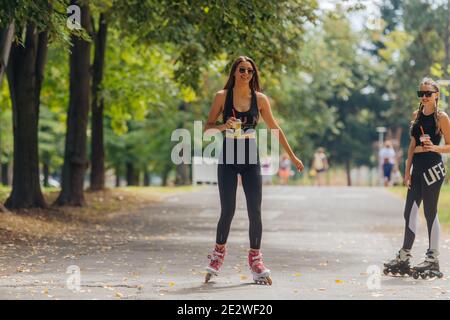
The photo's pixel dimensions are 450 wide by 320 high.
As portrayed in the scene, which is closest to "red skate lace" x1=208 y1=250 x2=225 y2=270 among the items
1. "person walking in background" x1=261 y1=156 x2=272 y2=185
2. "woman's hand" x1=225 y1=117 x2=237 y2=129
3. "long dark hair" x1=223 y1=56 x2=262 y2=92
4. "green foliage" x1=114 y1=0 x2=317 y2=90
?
"woman's hand" x1=225 y1=117 x2=237 y2=129

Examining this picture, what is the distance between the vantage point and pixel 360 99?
7950cm

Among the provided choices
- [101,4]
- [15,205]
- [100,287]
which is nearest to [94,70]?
[101,4]

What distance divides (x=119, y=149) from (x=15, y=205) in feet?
131

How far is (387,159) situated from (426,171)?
30.6 meters

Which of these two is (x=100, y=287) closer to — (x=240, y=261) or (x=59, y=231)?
(x=240, y=261)

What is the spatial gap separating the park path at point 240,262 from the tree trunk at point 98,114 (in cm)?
522

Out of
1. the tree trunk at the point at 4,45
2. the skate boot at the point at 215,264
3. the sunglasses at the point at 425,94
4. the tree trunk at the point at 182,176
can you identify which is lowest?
the skate boot at the point at 215,264

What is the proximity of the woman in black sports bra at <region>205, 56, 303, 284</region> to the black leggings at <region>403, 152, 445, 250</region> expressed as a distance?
1.54 meters

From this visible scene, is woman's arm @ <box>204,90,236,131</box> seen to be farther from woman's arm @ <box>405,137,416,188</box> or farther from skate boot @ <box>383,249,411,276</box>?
skate boot @ <box>383,249,411,276</box>

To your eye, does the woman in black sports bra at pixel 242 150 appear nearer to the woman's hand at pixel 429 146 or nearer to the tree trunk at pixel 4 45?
the woman's hand at pixel 429 146

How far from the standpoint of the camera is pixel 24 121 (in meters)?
21.1

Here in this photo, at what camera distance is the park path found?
949cm

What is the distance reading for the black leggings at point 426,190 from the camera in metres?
11.1

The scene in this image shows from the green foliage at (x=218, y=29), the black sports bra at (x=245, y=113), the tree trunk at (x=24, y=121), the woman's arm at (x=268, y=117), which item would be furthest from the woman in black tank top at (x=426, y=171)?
the tree trunk at (x=24, y=121)
